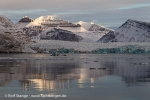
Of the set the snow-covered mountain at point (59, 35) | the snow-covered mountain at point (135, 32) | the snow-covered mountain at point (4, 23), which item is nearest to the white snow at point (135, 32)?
the snow-covered mountain at point (135, 32)

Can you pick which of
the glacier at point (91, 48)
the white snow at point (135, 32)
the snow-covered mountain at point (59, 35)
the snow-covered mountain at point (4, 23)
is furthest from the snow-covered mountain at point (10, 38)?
the snow-covered mountain at point (59, 35)

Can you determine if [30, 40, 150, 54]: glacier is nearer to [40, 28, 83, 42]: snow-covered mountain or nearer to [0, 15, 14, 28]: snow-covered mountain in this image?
[0, 15, 14, 28]: snow-covered mountain

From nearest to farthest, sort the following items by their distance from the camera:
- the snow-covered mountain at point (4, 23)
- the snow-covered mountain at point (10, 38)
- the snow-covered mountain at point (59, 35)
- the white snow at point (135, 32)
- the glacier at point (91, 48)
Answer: the snow-covered mountain at point (10, 38) → the glacier at point (91, 48) → the snow-covered mountain at point (4, 23) → the white snow at point (135, 32) → the snow-covered mountain at point (59, 35)

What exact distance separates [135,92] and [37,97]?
3.74m

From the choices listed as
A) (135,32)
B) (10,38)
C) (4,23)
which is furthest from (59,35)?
(10,38)

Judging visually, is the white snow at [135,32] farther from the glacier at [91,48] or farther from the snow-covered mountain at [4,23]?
the snow-covered mountain at [4,23]

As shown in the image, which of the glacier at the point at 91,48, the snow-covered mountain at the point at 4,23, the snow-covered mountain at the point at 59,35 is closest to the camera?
the glacier at the point at 91,48

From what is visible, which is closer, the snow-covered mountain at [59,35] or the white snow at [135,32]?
the white snow at [135,32]

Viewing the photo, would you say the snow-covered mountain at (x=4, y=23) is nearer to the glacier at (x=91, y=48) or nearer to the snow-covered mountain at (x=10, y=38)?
the snow-covered mountain at (x=10, y=38)

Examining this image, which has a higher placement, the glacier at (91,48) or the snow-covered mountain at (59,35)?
the snow-covered mountain at (59,35)

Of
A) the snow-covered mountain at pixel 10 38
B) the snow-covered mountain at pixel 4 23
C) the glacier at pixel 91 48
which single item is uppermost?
the snow-covered mountain at pixel 4 23

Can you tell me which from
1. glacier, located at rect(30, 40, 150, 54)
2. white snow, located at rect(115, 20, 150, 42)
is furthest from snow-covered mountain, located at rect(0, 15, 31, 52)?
white snow, located at rect(115, 20, 150, 42)

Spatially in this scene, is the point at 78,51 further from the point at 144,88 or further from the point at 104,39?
the point at 144,88

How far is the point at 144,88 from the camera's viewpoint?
15445 mm
